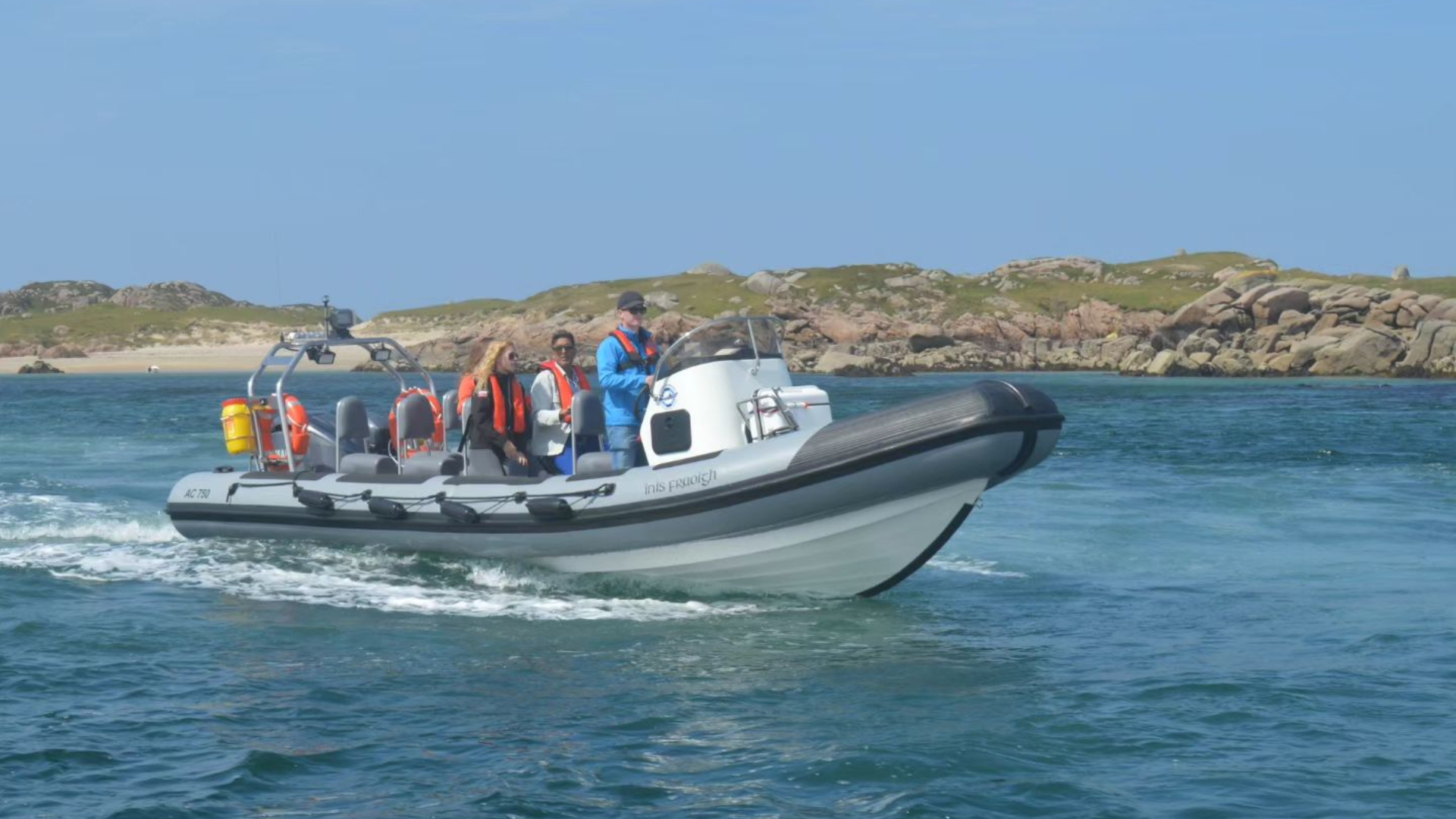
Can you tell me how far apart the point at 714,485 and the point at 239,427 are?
4917 millimetres

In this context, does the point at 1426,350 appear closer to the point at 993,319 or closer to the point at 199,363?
the point at 993,319

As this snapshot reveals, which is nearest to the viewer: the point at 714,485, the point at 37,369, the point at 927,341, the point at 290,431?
the point at 714,485

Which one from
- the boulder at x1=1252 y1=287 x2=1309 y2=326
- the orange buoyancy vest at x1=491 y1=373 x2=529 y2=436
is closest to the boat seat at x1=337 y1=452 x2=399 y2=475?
the orange buoyancy vest at x1=491 y1=373 x2=529 y2=436

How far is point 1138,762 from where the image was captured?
241 inches

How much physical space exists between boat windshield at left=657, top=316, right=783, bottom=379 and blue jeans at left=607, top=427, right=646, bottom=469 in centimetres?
64

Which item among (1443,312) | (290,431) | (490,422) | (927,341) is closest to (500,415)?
(490,422)

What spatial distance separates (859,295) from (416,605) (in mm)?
73963

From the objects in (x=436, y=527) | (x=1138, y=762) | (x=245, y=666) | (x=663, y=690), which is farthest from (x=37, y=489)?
(x=1138, y=762)

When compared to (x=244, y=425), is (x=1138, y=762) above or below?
below

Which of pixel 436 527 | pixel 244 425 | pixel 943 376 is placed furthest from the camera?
pixel 943 376

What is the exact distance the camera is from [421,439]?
11539 mm

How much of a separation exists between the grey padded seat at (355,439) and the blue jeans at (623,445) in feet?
6.48

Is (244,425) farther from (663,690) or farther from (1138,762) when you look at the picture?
(1138,762)

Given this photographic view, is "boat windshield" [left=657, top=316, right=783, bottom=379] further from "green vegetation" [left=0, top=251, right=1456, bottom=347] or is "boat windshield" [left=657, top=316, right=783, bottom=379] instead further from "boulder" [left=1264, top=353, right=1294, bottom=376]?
"green vegetation" [left=0, top=251, right=1456, bottom=347]
